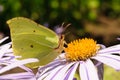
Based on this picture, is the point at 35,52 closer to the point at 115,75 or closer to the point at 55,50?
the point at 55,50

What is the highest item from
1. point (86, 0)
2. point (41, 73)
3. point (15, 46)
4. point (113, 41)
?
point (86, 0)

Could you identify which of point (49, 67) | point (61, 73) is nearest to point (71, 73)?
point (61, 73)

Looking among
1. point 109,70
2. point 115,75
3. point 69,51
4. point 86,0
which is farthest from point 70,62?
point 86,0

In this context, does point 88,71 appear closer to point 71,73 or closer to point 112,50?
point 71,73

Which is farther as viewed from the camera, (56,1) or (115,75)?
(56,1)

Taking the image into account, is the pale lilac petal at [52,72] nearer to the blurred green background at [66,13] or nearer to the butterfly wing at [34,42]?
the butterfly wing at [34,42]

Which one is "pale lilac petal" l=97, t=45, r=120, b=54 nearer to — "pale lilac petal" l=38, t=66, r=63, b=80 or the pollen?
the pollen

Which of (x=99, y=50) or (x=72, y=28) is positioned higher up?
(x=72, y=28)
